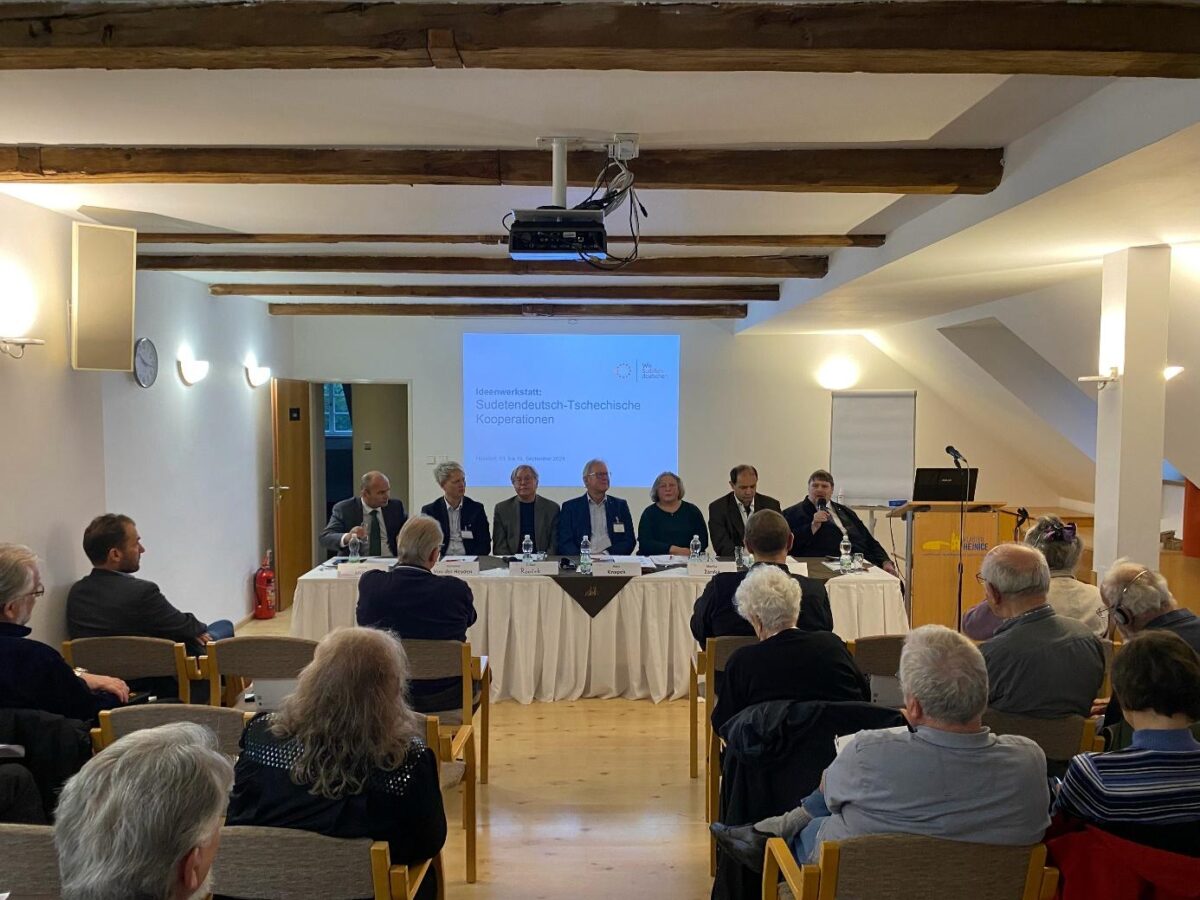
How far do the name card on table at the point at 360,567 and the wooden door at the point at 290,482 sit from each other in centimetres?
286

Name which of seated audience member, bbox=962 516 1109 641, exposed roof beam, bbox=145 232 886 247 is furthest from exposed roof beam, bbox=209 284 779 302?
seated audience member, bbox=962 516 1109 641

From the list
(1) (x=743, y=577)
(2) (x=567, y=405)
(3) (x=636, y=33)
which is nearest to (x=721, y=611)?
(1) (x=743, y=577)

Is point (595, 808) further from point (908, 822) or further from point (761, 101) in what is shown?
point (761, 101)

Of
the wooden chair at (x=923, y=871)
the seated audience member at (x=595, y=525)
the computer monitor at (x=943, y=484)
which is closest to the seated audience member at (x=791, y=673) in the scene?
the wooden chair at (x=923, y=871)

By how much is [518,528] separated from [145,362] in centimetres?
254

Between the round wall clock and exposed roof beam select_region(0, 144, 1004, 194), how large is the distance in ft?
7.41

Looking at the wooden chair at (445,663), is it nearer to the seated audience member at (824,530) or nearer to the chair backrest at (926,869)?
the chair backrest at (926,869)

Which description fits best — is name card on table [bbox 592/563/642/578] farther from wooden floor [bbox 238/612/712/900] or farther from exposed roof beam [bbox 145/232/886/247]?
exposed roof beam [bbox 145/232/886/247]

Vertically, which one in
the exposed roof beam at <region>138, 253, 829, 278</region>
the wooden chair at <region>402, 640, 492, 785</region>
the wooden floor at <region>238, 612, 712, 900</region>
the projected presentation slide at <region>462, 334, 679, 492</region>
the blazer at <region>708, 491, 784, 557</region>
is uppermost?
the exposed roof beam at <region>138, 253, 829, 278</region>

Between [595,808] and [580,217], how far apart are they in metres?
2.39

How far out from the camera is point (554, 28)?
6.80 feet

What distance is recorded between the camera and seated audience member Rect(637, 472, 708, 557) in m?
6.04

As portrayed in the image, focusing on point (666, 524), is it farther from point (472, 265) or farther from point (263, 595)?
point (263, 595)

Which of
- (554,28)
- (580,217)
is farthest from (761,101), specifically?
(554,28)
